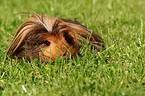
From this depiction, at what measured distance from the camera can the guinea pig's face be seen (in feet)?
10.2

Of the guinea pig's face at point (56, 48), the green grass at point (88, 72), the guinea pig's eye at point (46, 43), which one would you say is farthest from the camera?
the guinea pig's eye at point (46, 43)

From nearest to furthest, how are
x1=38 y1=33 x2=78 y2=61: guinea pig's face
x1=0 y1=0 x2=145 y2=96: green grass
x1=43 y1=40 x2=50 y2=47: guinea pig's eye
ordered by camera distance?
x1=0 y1=0 x2=145 y2=96: green grass
x1=38 y1=33 x2=78 y2=61: guinea pig's face
x1=43 y1=40 x2=50 y2=47: guinea pig's eye

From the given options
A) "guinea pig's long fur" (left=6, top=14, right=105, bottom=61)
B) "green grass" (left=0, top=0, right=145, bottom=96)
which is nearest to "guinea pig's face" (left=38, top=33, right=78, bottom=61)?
"guinea pig's long fur" (left=6, top=14, right=105, bottom=61)

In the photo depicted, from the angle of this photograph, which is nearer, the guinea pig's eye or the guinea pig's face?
the guinea pig's face

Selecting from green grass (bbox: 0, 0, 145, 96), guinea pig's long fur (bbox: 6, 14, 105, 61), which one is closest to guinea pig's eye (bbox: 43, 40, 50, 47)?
guinea pig's long fur (bbox: 6, 14, 105, 61)

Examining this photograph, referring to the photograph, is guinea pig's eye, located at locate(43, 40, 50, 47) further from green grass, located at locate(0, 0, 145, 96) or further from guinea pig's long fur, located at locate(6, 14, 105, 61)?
green grass, located at locate(0, 0, 145, 96)

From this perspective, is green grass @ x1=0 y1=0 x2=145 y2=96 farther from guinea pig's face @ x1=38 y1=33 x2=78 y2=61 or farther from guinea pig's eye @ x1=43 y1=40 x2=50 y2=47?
guinea pig's eye @ x1=43 y1=40 x2=50 y2=47

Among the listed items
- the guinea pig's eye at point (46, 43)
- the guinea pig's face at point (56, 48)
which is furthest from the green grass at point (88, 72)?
the guinea pig's eye at point (46, 43)

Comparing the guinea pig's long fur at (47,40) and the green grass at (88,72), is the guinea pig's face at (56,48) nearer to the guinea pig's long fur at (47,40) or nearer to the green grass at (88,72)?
the guinea pig's long fur at (47,40)

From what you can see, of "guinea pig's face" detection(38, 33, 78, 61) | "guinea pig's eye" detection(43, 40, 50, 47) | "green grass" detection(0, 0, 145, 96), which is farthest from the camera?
"guinea pig's eye" detection(43, 40, 50, 47)

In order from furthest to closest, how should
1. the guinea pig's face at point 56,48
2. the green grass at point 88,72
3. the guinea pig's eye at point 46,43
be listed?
1. the guinea pig's eye at point 46,43
2. the guinea pig's face at point 56,48
3. the green grass at point 88,72

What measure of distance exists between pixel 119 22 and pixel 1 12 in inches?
126

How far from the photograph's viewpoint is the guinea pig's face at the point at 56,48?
3.11m

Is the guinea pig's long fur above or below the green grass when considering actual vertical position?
above
